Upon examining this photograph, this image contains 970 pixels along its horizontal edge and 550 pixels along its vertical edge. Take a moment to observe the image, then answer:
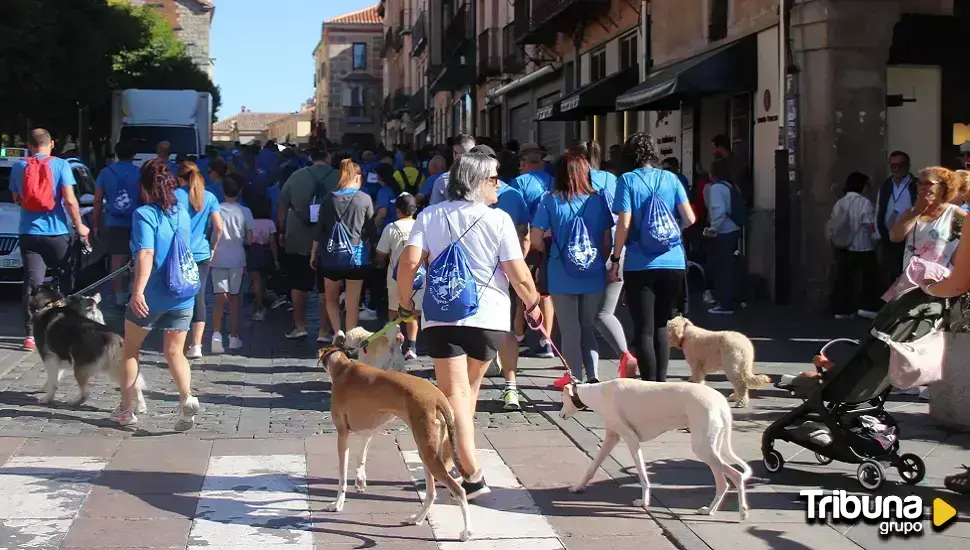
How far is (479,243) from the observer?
5.98 meters

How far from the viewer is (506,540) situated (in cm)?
553

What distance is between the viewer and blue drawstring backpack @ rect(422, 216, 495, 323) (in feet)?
19.4

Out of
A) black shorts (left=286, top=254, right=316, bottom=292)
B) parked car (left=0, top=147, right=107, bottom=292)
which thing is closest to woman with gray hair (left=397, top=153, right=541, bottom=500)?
black shorts (left=286, top=254, right=316, bottom=292)

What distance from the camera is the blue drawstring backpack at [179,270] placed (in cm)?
781

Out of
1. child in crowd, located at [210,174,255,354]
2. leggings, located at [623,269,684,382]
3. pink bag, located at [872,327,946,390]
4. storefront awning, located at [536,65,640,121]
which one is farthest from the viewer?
storefront awning, located at [536,65,640,121]

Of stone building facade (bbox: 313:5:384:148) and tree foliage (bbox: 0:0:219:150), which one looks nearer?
tree foliage (bbox: 0:0:219:150)

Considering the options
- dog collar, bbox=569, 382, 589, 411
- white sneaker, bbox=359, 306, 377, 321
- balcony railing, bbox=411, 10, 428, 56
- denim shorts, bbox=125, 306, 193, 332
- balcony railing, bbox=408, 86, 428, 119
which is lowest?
white sneaker, bbox=359, 306, 377, 321

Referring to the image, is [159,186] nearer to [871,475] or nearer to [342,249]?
[342,249]

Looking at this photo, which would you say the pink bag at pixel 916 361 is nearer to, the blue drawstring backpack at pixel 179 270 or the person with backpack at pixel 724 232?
the blue drawstring backpack at pixel 179 270

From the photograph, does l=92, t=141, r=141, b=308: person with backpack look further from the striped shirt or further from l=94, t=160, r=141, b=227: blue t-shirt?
the striped shirt

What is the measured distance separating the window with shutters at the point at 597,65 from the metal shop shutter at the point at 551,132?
3003mm

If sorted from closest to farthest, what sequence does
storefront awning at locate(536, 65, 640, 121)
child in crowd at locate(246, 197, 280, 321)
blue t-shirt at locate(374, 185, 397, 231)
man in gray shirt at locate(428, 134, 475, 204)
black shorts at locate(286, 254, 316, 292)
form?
man in gray shirt at locate(428, 134, 475, 204) < black shorts at locate(286, 254, 316, 292) < blue t-shirt at locate(374, 185, 397, 231) < child in crowd at locate(246, 197, 280, 321) < storefront awning at locate(536, 65, 640, 121)

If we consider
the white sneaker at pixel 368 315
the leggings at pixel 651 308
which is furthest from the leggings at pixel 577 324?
the white sneaker at pixel 368 315

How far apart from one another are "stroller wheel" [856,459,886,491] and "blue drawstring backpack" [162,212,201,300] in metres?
4.21
